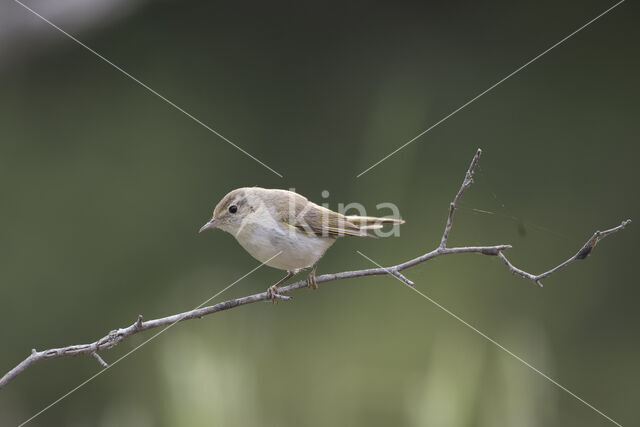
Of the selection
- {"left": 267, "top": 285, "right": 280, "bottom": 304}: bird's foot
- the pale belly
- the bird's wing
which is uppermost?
the bird's wing

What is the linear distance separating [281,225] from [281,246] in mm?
148

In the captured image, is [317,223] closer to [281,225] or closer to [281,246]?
[281,225]

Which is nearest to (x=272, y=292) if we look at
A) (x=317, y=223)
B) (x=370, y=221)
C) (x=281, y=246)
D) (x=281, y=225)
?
(x=281, y=246)

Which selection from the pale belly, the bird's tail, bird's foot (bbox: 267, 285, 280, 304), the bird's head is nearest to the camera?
bird's foot (bbox: 267, 285, 280, 304)

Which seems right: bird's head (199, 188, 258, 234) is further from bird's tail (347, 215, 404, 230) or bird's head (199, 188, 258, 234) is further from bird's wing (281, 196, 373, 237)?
bird's tail (347, 215, 404, 230)

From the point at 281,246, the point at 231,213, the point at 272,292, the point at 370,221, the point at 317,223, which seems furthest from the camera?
the point at 370,221

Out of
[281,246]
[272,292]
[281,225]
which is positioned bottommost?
→ [272,292]

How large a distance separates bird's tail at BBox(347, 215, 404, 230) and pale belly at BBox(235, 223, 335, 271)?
0.88 ft

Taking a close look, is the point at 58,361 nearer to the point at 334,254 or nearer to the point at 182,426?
the point at 334,254

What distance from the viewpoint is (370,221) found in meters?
2.68

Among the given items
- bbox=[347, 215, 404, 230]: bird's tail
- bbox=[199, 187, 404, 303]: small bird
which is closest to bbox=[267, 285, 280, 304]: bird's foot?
bbox=[199, 187, 404, 303]: small bird

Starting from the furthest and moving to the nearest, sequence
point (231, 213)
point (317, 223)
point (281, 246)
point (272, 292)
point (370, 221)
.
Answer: point (370, 221), point (317, 223), point (231, 213), point (281, 246), point (272, 292)

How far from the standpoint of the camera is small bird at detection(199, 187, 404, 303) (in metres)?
2.30

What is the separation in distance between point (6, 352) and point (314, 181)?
8.27 ft
